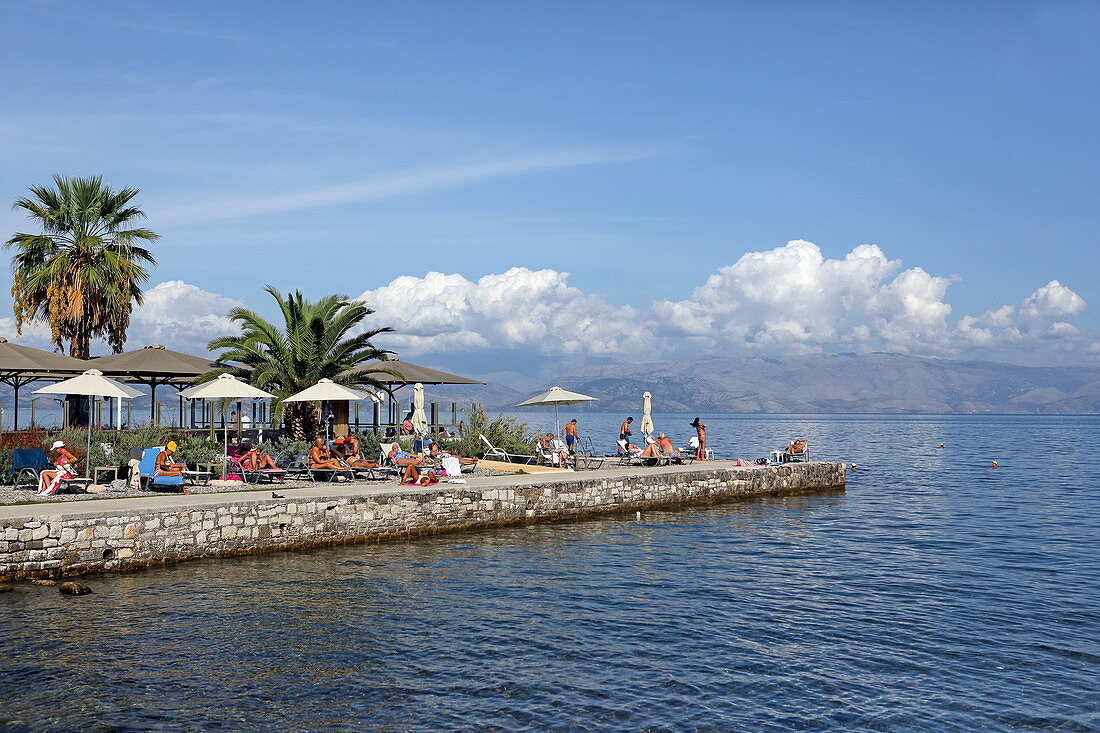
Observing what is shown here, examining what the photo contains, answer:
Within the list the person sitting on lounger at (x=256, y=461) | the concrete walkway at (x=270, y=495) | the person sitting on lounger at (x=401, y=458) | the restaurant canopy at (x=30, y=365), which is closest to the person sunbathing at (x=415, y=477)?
the person sitting on lounger at (x=401, y=458)

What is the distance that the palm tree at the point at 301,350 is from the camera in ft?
84.0

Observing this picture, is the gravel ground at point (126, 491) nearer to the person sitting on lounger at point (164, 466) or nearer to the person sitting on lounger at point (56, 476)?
the person sitting on lounger at point (56, 476)

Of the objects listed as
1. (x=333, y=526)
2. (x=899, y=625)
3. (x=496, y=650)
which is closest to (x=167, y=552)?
(x=333, y=526)

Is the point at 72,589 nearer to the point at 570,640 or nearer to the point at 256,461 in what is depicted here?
the point at 570,640

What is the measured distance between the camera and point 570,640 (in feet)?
35.3

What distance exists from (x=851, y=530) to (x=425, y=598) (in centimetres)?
1205

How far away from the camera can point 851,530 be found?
20.7 meters

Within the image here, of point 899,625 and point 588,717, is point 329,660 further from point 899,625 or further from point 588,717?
point 899,625

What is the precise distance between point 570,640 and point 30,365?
1870 cm

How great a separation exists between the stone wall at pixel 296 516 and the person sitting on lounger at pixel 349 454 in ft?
7.69

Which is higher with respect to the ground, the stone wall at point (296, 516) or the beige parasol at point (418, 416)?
the beige parasol at point (418, 416)

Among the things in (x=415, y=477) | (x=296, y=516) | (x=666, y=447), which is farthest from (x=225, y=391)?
(x=666, y=447)

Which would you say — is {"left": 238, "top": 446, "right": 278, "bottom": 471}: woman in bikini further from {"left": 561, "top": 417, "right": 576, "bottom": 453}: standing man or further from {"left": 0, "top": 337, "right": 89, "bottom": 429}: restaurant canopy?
{"left": 561, "top": 417, "right": 576, "bottom": 453}: standing man

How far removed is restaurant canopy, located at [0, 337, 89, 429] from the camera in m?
22.6
